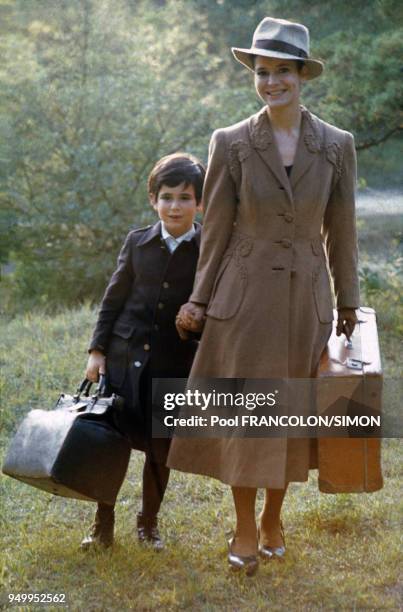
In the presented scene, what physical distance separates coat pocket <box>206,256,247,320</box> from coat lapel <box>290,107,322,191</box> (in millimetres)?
362

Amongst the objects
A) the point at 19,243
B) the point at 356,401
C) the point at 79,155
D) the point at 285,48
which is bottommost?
the point at 19,243

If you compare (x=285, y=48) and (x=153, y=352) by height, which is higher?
(x=285, y=48)

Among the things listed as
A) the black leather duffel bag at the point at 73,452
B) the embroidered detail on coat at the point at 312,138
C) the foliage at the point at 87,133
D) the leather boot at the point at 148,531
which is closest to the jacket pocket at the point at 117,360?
the black leather duffel bag at the point at 73,452

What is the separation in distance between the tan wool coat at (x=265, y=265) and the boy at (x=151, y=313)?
217mm

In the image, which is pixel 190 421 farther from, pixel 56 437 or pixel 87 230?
pixel 87 230

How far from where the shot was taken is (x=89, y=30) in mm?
12977

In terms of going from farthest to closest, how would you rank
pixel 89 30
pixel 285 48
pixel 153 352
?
1. pixel 89 30
2. pixel 153 352
3. pixel 285 48

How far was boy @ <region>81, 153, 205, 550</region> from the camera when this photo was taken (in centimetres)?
433

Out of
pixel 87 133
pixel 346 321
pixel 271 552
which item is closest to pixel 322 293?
pixel 346 321

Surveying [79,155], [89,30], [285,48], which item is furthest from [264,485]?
[89,30]

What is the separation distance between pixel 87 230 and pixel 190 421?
8.20 meters

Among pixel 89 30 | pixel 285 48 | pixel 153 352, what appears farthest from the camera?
pixel 89 30

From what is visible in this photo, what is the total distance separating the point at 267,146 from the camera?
161 inches

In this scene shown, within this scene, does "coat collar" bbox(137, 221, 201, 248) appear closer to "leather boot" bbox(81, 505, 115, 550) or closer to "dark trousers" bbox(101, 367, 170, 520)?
"dark trousers" bbox(101, 367, 170, 520)
